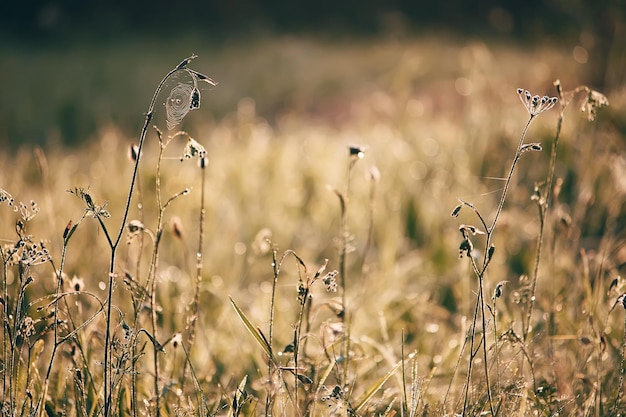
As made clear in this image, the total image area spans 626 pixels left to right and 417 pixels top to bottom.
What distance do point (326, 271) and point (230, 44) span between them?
329 inches

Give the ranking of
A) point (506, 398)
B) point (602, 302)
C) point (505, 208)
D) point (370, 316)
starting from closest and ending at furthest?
point (506, 398) → point (602, 302) → point (370, 316) → point (505, 208)

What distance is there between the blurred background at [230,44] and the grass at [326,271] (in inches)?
26.2

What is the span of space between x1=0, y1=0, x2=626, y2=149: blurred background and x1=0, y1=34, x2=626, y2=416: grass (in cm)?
67

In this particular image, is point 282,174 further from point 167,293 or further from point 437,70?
point 437,70

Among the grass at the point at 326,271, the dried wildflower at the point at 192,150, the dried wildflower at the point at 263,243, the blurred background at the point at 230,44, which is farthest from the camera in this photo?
the blurred background at the point at 230,44

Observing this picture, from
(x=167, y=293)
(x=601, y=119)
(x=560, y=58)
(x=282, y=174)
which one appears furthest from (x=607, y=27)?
(x=167, y=293)

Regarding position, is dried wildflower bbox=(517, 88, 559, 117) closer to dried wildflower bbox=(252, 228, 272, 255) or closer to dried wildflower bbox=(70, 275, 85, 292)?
dried wildflower bbox=(252, 228, 272, 255)

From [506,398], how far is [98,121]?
4326 mm

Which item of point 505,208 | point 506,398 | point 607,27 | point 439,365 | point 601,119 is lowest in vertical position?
point 506,398

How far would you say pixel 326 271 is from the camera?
238 centimetres

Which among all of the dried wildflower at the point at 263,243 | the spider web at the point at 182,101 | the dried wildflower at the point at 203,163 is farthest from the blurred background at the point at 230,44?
the spider web at the point at 182,101

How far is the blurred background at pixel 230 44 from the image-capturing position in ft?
16.1

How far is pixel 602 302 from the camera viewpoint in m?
1.98

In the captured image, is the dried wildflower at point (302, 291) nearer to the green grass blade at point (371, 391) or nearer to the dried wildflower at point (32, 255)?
the green grass blade at point (371, 391)
